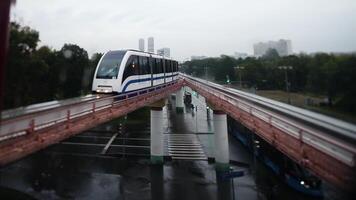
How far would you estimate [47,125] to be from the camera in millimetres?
10766

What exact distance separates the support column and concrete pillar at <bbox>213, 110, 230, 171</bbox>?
5.33m

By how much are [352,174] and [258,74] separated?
638 inches

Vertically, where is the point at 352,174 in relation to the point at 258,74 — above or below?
below

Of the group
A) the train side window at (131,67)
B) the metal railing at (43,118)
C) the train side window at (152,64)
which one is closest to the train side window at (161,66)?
the train side window at (152,64)

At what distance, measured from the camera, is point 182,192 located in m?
21.1

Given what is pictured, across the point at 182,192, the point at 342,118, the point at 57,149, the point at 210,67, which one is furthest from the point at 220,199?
the point at 210,67

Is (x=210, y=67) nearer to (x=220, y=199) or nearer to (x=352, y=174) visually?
(x=220, y=199)

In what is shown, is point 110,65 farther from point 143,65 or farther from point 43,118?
point 43,118

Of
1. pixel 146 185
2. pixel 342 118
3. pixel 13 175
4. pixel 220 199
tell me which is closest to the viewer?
pixel 342 118

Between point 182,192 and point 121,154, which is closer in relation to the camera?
point 182,192

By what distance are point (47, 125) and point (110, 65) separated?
33.5 ft

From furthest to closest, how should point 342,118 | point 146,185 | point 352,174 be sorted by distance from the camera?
point 146,185, point 342,118, point 352,174

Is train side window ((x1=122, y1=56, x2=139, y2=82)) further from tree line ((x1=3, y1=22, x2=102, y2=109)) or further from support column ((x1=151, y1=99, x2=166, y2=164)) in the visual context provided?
support column ((x1=151, y1=99, x2=166, y2=164))

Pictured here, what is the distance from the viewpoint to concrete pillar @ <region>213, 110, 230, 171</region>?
26.2 metres
